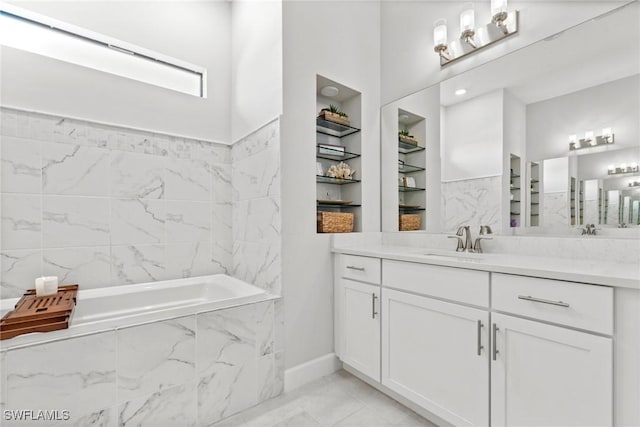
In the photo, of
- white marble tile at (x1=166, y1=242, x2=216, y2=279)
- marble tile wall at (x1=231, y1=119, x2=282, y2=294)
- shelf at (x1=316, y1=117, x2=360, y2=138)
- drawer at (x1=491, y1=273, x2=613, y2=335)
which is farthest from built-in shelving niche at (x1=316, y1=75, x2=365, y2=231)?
drawer at (x1=491, y1=273, x2=613, y2=335)

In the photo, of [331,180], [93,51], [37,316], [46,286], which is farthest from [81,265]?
[331,180]

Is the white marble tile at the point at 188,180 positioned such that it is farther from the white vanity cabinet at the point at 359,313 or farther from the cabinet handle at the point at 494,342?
the cabinet handle at the point at 494,342

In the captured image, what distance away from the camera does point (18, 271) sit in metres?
1.80

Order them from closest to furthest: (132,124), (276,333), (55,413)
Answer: (55,413) < (276,333) < (132,124)

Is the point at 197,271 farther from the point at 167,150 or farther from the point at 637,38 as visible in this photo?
the point at 637,38

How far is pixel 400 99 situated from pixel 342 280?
4.83 ft

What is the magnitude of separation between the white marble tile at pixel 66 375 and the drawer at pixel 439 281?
1424 millimetres

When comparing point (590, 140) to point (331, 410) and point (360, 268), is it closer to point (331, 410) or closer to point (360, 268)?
point (360, 268)

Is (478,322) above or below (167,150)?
below

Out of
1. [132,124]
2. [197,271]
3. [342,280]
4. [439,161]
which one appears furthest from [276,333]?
[132,124]

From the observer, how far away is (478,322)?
1.26 metres

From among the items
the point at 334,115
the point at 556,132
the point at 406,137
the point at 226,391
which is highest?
the point at 334,115

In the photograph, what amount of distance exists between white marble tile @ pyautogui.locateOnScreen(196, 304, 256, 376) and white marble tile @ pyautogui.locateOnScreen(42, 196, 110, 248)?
113 centimetres

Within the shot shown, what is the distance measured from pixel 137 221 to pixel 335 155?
5.24 ft
